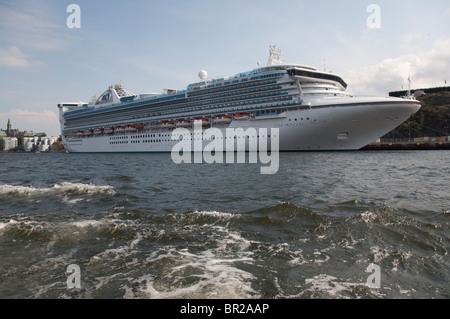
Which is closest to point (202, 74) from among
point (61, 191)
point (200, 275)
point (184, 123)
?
point (184, 123)

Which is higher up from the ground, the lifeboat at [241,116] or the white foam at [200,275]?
the lifeboat at [241,116]

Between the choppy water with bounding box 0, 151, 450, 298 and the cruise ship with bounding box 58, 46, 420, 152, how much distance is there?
25.8 meters

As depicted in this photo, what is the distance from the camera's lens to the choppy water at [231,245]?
4.75 meters

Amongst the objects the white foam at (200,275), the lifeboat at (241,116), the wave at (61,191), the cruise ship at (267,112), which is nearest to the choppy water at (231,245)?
the white foam at (200,275)

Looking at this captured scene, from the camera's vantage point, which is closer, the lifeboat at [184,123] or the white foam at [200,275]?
the white foam at [200,275]

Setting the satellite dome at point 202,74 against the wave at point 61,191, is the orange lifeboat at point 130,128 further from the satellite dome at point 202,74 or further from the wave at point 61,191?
the wave at point 61,191

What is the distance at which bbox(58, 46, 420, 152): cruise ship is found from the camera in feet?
117

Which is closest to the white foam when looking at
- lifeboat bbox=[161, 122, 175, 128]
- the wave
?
the wave

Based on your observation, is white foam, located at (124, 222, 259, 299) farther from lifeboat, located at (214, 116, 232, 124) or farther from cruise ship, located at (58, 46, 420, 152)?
lifeboat, located at (214, 116, 232, 124)

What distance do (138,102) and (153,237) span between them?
5867 cm

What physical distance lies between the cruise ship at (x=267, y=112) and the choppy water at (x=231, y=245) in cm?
2580

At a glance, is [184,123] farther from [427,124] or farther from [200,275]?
[427,124]

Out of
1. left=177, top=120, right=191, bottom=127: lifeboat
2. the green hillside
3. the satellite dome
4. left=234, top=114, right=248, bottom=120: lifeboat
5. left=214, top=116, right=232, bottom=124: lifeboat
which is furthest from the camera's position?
the green hillside
